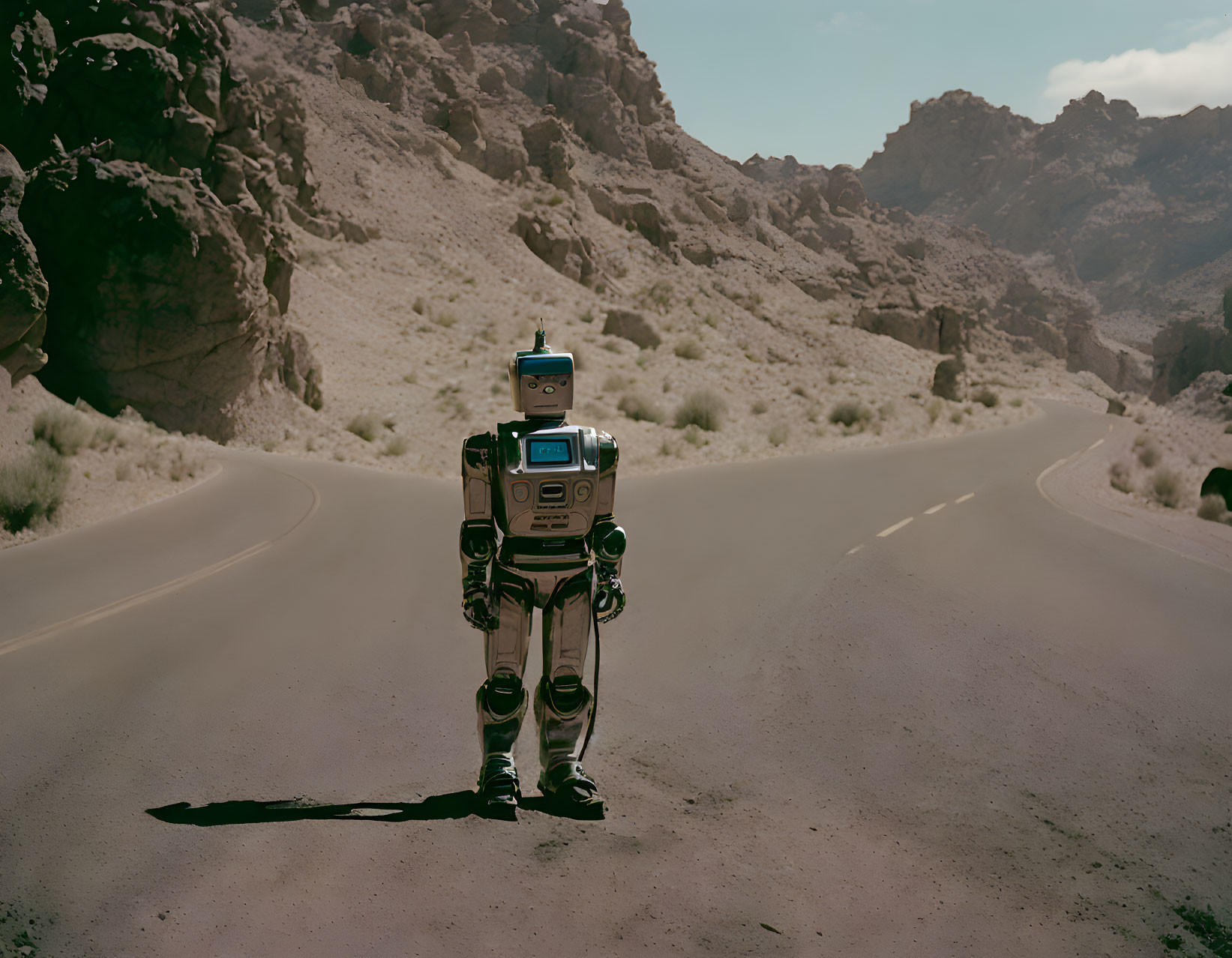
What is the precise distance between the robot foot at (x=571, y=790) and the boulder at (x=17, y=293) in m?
10.4

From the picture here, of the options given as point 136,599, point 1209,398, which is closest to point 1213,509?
point 136,599

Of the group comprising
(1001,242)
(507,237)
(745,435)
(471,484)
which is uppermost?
(1001,242)

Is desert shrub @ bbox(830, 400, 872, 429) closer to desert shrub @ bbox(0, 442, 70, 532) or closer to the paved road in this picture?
the paved road

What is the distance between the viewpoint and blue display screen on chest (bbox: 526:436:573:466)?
14.3 feet

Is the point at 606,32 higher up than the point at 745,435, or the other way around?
the point at 606,32

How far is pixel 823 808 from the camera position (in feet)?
17.0

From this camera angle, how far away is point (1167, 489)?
639 inches

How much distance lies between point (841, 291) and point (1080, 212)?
399 feet

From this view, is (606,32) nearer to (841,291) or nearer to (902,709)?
(841,291)

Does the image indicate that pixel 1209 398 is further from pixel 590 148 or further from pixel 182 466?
pixel 590 148

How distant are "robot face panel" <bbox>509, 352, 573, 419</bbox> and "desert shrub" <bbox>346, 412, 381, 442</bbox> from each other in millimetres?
14468

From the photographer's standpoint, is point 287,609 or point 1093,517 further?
point 1093,517

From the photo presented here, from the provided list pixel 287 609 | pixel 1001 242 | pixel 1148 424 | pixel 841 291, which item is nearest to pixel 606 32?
pixel 841 291

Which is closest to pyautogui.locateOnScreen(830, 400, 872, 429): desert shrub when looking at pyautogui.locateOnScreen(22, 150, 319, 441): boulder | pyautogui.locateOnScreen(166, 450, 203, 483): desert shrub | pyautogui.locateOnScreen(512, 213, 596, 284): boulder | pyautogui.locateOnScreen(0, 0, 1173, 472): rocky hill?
pyautogui.locateOnScreen(0, 0, 1173, 472): rocky hill
